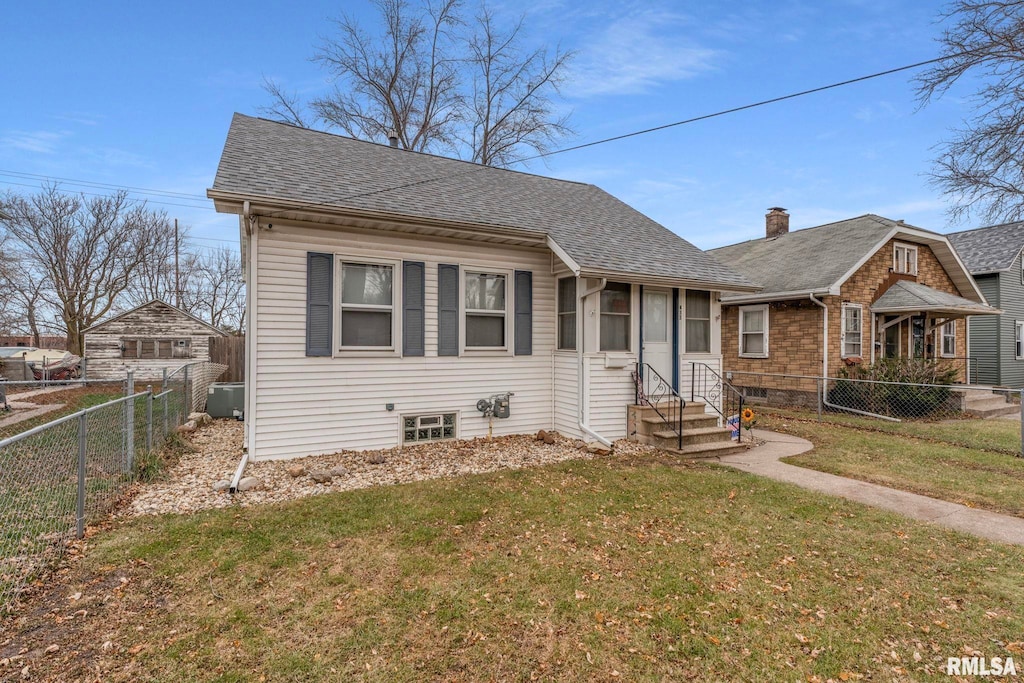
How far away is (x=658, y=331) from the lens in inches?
347

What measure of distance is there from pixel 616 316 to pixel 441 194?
382cm

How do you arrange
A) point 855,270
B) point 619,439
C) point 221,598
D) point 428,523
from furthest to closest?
1. point 855,270
2. point 619,439
3. point 428,523
4. point 221,598

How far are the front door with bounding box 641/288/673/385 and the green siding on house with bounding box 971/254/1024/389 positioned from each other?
1593cm

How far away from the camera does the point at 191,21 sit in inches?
448

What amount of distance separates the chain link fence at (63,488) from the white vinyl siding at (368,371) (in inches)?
57.4

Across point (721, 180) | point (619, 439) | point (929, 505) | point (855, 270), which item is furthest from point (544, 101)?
point (929, 505)

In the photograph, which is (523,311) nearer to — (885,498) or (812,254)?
(885,498)

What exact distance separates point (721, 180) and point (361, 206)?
16.0m

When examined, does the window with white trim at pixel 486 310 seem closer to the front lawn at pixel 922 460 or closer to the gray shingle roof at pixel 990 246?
the front lawn at pixel 922 460

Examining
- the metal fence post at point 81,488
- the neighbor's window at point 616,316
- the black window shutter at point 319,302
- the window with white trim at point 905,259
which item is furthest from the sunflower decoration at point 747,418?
the metal fence post at point 81,488

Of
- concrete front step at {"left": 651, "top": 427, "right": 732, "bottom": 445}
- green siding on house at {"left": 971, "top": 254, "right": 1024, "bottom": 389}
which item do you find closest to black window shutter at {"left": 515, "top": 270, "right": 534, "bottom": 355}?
concrete front step at {"left": 651, "top": 427, "right": 732, "bottom": 445}

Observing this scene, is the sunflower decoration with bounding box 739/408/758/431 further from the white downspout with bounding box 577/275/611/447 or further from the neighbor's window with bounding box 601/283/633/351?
the white downspout with bounding box 577/275/611/447

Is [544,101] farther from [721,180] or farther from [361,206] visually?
[361,206]

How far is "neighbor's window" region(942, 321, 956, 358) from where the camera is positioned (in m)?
15.2
